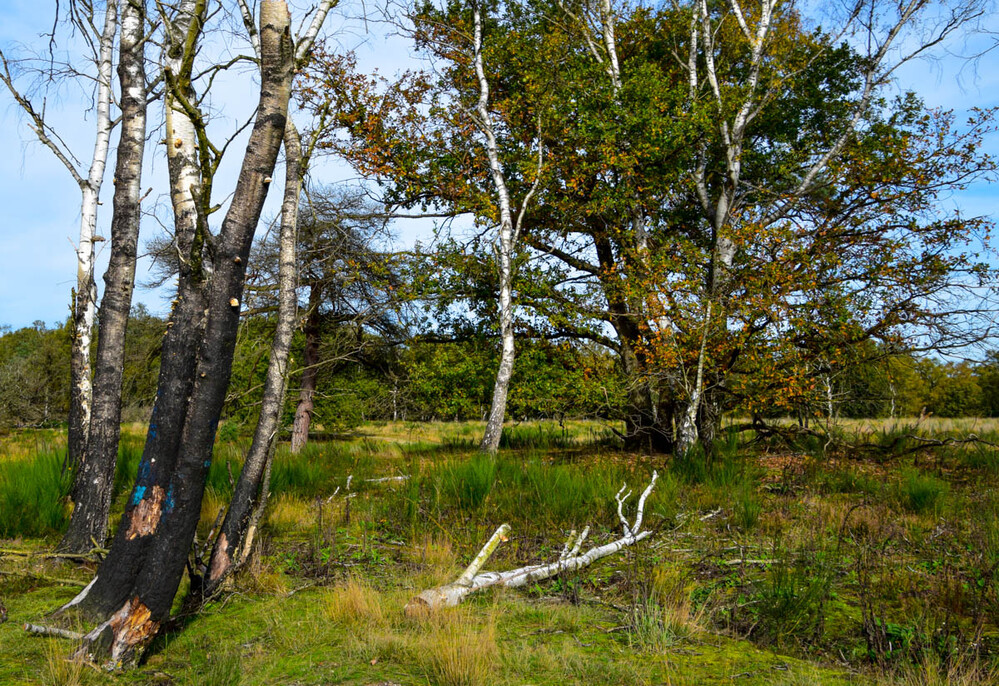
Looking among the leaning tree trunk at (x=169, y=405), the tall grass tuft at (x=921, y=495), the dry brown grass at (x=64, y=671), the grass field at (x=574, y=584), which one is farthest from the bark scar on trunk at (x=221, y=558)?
the tall grass tuft at (x=921, y=495)

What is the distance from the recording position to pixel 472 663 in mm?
2992

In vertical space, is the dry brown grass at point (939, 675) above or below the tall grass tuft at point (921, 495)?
below

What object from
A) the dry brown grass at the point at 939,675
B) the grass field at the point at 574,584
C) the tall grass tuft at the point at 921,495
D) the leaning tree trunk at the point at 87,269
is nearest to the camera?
the dry brown grass at the point at 939,675

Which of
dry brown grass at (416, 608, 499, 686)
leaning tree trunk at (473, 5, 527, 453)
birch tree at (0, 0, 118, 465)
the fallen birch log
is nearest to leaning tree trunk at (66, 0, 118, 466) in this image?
birch tree at (0, 0, 118, 465)

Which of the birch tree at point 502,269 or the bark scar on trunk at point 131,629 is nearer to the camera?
the bark scar on trunk at point 131,629

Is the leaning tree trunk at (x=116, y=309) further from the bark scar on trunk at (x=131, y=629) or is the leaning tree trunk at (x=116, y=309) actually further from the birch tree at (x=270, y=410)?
the bark scar on trunk at (x=131, y=629)

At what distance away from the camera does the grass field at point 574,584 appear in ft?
10.5

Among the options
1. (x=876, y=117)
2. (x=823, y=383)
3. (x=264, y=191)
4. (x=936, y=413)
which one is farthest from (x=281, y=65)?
(x=936, y=413)

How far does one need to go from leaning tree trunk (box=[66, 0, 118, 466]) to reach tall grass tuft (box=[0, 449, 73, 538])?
0.29 m

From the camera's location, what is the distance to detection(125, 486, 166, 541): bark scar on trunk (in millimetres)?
3545

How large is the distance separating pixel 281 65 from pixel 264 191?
2.63 feet

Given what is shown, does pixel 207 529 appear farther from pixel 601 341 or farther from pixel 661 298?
pixel 601 341

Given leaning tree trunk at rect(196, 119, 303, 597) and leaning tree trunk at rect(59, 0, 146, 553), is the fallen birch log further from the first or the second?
leaning tree trunk at rect(59, 0, 146, 553)

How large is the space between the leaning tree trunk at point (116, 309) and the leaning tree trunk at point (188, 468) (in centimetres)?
165
